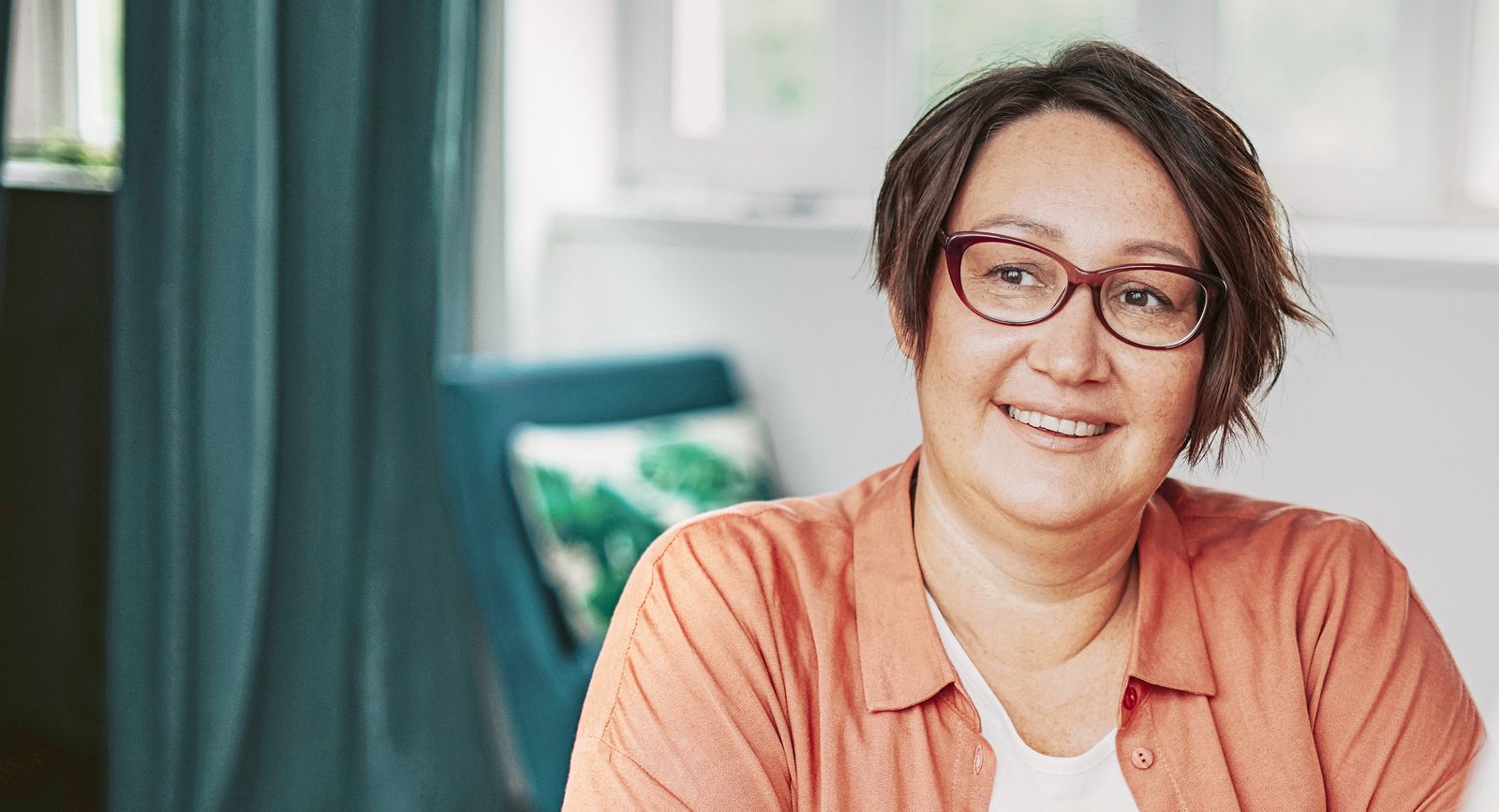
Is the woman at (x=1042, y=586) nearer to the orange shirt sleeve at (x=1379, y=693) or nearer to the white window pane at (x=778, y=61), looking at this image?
the orange shirt sleeve at (x=1379, y=693)

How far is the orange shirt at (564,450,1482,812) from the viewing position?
106cm

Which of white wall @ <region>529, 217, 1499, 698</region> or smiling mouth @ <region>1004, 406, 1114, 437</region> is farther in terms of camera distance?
white wall @ <region>529, 217, 1499, 698</region>

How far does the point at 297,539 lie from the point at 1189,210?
1.76 meters

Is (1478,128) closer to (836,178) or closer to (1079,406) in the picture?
(836,178)

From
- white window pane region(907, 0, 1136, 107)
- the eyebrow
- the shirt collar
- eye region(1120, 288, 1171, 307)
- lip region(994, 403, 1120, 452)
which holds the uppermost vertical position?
white window pane region(907, 0, 1136, 107)

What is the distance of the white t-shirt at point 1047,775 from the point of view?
1.09 meters

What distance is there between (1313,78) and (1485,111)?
11.3 inches

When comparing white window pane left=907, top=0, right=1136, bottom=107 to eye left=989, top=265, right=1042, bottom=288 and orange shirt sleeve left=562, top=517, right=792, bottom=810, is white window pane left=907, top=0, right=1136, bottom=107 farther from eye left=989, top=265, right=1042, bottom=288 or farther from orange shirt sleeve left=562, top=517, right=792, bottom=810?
orange shirt sleeve left=562, top=517, right=792, bottom=810

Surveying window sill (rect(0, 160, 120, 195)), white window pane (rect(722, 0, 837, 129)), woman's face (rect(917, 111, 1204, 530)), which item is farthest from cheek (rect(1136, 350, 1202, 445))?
white window pane (rect(722, 0, 837, 129))

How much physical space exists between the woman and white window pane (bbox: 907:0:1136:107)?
1569 mm

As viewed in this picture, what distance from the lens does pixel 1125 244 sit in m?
1.10

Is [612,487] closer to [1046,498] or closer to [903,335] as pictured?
[903,335]

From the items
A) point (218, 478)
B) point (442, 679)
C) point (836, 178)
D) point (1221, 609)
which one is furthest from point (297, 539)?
point (1221, 609)

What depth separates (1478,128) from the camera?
7.81 feet
